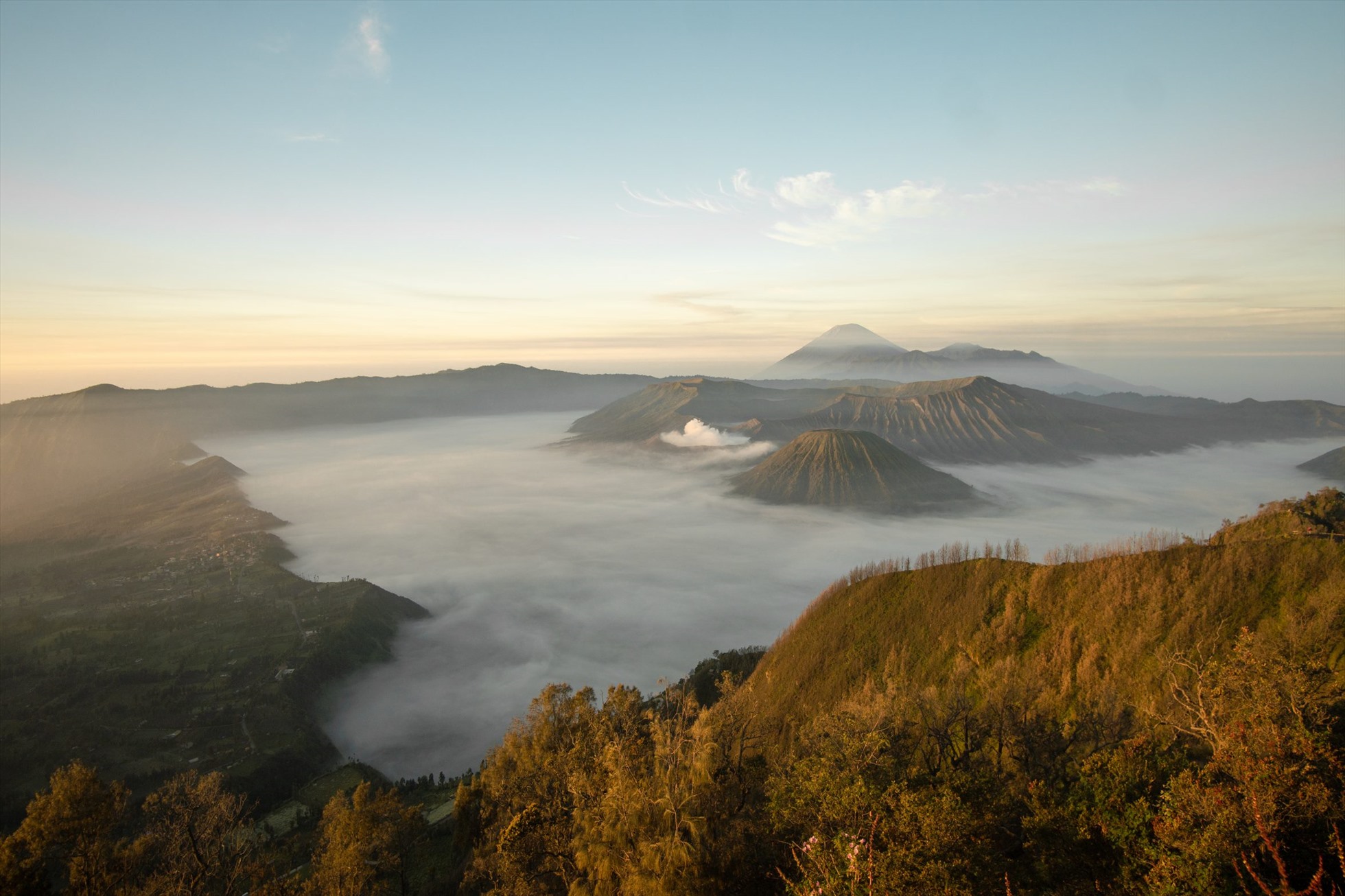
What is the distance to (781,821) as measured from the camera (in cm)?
1925

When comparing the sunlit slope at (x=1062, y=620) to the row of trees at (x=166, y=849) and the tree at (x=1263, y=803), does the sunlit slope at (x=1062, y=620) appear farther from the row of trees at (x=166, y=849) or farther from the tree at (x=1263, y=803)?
the row of trees at (x=166, y=849)

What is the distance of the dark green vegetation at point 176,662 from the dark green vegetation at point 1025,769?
87.4 meters

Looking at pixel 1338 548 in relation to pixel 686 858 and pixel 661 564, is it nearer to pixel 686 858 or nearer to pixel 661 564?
pixel 686 858

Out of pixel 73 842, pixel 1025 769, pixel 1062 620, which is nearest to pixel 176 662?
pixel 73 842

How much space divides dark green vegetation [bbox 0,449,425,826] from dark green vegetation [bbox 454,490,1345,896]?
87.4 m

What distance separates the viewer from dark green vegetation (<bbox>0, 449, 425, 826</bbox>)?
313ft

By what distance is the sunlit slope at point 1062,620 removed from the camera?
119 feet

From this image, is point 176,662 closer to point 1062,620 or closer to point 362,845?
point 362,845

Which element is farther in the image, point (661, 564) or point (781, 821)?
point (661, 564)

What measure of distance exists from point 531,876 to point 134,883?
71.8ft

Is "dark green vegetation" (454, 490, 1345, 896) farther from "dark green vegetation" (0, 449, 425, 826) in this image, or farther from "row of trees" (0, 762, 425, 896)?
"dark green vegetation" (0, 449, 425, 826)

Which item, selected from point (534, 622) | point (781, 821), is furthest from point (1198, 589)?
point (534, 622)

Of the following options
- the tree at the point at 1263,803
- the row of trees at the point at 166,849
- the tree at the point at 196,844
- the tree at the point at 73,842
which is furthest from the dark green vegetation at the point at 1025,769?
the tree at the point at 73,842

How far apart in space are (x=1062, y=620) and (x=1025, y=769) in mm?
25949
